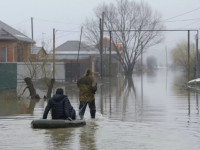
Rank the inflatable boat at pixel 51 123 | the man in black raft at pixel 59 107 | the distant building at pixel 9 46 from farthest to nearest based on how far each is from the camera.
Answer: the distant building at pixel 9 46 → the man in black raft at pixel 59 107 → the inflatable boat at pixel 51 123

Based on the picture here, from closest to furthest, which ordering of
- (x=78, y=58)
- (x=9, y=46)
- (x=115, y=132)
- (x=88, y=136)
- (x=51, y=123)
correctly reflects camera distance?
(x=88, y=136)
(x=115, y=132)
(x=51, y=123)
(x=9, y=46)
(x=78, y=58)

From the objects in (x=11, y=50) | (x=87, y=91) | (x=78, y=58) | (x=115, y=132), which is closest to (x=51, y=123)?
(x=115, y=132)

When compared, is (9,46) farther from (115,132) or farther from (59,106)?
(115,132)

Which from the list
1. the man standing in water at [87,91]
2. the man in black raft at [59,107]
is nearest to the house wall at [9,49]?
the man standing in water at [87,91]

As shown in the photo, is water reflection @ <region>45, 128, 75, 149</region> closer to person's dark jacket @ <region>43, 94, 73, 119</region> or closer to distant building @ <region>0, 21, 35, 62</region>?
person's dark jacket @ <region>43, 94, 73, 119</region>

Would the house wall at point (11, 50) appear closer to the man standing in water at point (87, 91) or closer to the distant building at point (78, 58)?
the distant building at point (78, 58)

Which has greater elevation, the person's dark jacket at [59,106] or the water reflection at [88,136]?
the person's dark jacket at [59,106]

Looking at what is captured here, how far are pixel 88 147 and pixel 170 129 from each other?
320cm

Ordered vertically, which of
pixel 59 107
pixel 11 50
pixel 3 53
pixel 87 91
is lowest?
pixel 59 107

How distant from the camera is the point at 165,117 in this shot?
42.9ft

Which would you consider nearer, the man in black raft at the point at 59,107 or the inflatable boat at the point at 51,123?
the inflatable boat at the point at 51,123

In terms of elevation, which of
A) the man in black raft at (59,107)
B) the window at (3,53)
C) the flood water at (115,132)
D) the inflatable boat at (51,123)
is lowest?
the flood water at (115,132)

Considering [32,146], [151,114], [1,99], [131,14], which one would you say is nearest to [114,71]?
[131,14]

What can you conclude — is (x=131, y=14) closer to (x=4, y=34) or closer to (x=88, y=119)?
(x=4, y=34)
